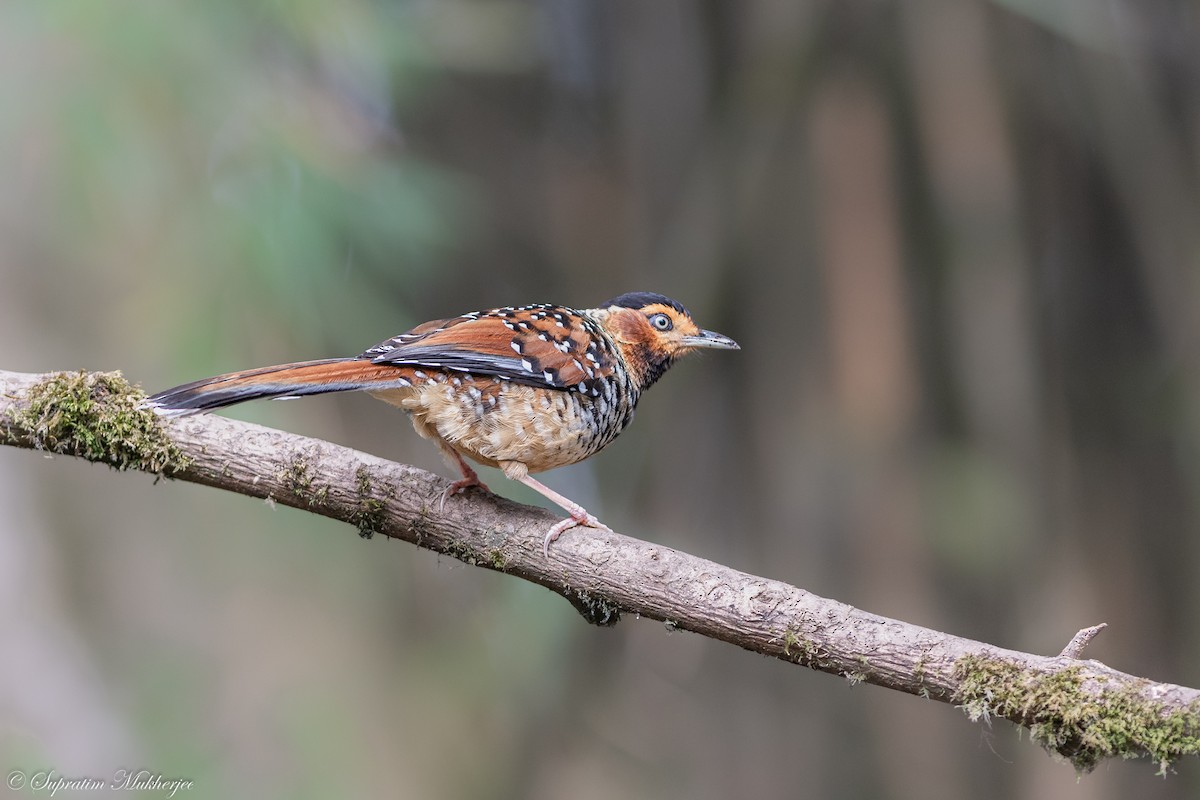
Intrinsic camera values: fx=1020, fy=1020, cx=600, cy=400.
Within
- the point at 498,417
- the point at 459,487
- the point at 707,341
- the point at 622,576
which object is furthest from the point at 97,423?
the point at 707,341

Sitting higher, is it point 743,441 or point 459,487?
point 743,441

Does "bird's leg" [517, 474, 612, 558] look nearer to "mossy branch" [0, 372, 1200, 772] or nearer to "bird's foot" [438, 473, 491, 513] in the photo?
"mossy branch" [0, 372, 1200, 772]

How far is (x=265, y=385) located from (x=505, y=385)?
792 mm

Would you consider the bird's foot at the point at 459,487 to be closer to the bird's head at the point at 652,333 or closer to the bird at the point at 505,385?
the bird at the point at 505,385

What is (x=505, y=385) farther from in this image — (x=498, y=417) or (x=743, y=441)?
(x=743, y=441)

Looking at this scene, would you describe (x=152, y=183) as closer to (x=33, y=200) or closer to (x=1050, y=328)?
(x=33, y=200)

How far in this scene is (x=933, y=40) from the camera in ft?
15.8

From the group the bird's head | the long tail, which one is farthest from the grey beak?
the long tail

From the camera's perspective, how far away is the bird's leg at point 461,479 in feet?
9.06

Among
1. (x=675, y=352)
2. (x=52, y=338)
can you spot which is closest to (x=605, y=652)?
(x=675, y=352)

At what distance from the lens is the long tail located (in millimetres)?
2348

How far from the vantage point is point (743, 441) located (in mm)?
5332

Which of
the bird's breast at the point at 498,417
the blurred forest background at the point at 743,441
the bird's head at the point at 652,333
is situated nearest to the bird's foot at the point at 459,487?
the bird's breast at the point at 498,417

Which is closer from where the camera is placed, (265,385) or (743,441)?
(265,385)
